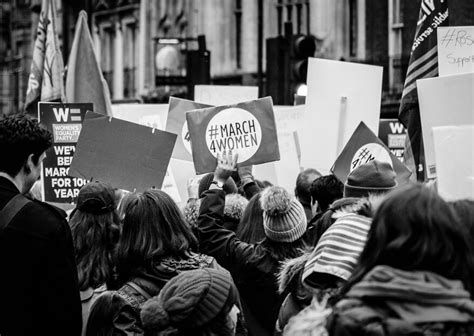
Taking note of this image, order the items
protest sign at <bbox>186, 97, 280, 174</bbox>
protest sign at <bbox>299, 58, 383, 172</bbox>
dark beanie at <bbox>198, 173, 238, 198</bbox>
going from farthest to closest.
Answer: protest sign at <bbox>299, 58, 383, 172</bbox> < protest sign at <bbox>186, 97, 280, 174</bbox> < dark beanie at <bbox>198, 173, 238, 198</bbox>

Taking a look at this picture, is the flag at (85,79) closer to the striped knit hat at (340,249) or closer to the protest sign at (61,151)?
the protest sign at (61,151)

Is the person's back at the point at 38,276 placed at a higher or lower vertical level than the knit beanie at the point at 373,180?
lower

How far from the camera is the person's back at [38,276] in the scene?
4.53 metres

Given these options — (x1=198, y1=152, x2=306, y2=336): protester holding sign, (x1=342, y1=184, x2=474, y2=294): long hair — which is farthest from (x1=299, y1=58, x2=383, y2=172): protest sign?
(x1=342, y1=184, x2=474, y2=294): long hair

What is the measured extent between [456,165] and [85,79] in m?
6.70

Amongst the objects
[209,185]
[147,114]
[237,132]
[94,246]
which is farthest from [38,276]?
[147,114]

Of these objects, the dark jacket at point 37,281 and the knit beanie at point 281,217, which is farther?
the knit beanie at point 281,217

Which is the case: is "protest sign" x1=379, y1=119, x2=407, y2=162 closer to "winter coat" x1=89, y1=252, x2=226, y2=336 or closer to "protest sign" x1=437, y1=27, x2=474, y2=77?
"protest sign" x1=437, y1=27, x2=474, y2=77

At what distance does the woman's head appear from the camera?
Result: 5809 mm

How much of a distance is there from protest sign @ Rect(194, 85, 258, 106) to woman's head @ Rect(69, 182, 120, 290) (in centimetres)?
619

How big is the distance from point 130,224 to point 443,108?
2395 mm

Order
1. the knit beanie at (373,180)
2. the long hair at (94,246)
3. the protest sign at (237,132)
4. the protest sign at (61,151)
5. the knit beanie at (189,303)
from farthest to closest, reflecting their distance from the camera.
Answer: the protest sign at (61,151)
the protest sign at (237,132)
the long hair at (94,246)
the knit beanie at (373,180)
the knit beanie at (189,303)

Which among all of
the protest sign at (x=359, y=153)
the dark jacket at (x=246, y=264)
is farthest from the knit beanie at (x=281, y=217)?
the protest sign at (x=359, y=153)

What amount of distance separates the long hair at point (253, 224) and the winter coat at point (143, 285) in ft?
4.78
